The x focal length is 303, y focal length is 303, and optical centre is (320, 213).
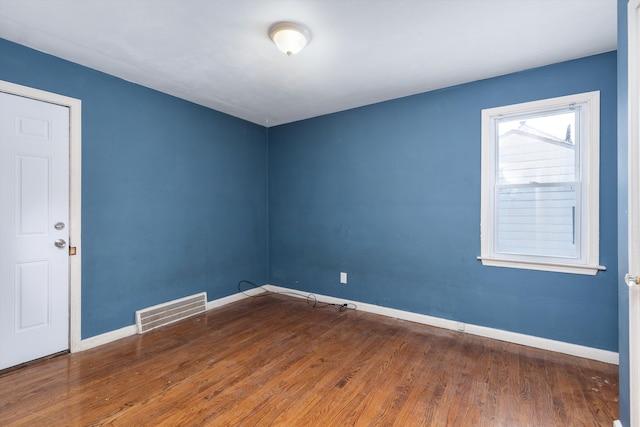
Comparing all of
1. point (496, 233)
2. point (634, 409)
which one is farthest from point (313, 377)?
point (496, 233)

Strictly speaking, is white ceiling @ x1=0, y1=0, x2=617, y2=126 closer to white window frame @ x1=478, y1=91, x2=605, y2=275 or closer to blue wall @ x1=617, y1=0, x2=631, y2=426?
white window frame @ x1=478, y1=91, x2=605, y2=275

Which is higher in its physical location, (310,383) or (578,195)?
(578,195)

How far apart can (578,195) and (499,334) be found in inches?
56.8

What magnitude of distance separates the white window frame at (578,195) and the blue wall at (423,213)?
0.06 meters

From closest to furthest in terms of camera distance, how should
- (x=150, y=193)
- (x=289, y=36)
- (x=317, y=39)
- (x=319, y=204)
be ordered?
(x=289, y=36), (x=317, y=39), (x=150, y=193), (x=319, y=204)

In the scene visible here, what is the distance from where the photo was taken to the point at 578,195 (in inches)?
103

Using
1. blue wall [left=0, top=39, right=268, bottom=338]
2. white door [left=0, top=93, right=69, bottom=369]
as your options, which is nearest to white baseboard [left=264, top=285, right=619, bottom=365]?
blue wall [left=0, top=39, right=268, bottom=338]

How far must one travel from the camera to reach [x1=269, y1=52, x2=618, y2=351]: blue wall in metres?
2.57

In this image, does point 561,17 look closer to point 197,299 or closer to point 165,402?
point 165,402

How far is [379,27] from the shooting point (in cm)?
217

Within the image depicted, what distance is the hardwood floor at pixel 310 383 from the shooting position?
6.07 ft

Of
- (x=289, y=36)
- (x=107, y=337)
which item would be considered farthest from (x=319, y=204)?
(x=107, y=337)

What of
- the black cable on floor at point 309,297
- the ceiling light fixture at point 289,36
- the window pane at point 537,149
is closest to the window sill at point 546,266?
the window pane at point 537,149

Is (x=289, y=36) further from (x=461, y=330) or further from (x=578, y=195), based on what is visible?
(x=461, y=330)
